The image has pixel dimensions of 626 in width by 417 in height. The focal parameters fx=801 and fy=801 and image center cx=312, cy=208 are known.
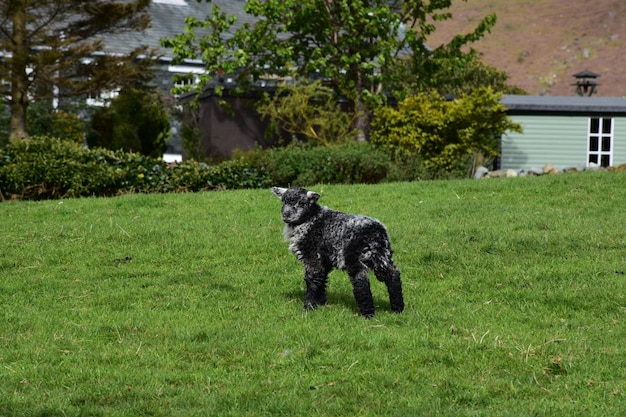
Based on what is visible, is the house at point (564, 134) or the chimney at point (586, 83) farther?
the chimney at point (586, 83)

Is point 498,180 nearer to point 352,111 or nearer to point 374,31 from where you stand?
point 374,31

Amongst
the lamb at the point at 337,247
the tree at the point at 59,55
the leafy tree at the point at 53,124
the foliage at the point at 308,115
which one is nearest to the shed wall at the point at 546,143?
the foliage at the point at 308,115

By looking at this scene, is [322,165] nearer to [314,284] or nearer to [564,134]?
[314,284]

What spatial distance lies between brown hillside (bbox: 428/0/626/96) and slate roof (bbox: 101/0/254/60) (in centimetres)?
6628

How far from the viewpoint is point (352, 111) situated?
2598 centimetres

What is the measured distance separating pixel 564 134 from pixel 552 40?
98.5 m

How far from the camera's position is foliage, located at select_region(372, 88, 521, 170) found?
22.9 m

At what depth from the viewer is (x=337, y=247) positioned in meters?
7.73

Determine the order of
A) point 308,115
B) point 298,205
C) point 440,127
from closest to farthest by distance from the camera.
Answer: point 298,205, point 440,127, point 308,115

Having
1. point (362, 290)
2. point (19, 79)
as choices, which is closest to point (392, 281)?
point (362, 290)

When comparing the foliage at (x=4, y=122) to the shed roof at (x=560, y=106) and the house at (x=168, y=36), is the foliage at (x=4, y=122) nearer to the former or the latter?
the house at (x=168, y=36)

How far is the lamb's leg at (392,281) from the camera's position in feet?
25.2

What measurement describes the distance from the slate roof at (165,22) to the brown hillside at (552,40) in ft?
217

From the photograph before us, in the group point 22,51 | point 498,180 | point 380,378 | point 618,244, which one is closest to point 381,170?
point 498,180
